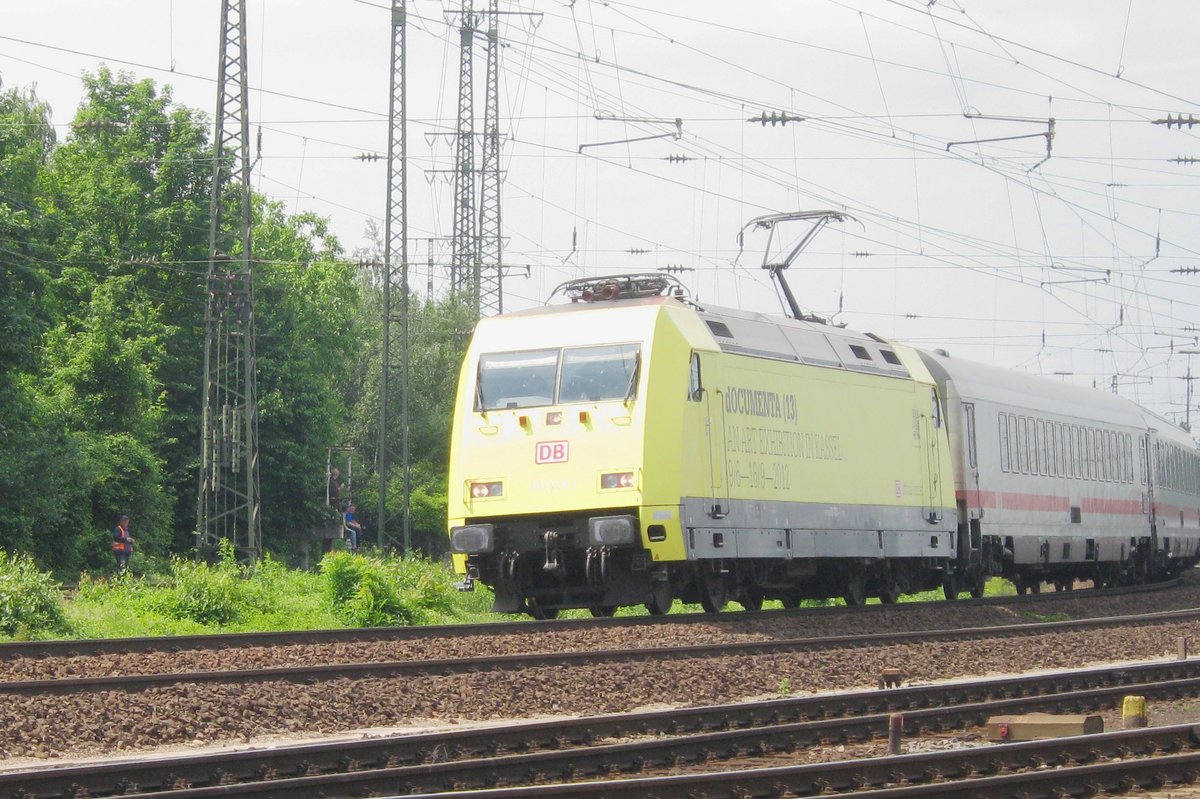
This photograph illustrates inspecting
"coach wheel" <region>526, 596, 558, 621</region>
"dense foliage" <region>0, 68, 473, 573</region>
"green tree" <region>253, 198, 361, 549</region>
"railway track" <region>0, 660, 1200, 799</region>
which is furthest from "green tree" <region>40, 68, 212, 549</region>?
"railway track" <region>0, 660, 1200, 799</region>

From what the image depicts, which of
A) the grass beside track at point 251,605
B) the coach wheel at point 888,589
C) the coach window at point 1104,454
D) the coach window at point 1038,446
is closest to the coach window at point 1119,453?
the coach window at point 1104,454

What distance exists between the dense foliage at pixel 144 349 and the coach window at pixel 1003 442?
65.0ft

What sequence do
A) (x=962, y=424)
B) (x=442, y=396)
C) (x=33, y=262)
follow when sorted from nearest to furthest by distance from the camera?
(x=962, y=424) → (x=33, y=262) → (x=442, y=396)

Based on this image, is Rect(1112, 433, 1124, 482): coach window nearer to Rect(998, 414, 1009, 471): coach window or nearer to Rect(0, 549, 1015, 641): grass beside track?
Rect(998, 414, 1009, 471): coach window

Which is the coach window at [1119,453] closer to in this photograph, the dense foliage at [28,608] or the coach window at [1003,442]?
the coach window at [1003,442]

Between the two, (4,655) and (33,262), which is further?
(33,262)

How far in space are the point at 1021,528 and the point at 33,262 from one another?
23027mm

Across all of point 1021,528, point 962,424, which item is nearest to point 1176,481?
point 1021,528

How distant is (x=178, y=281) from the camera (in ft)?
179

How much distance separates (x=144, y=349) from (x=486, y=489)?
34277 mm

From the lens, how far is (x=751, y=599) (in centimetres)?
2202

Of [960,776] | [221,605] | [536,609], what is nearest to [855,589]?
[536,609]

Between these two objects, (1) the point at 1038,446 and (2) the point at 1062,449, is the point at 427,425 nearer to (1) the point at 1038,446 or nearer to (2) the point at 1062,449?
(2) the point at 1062,449

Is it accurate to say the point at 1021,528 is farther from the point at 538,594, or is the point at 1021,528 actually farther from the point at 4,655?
the point at 4,655
